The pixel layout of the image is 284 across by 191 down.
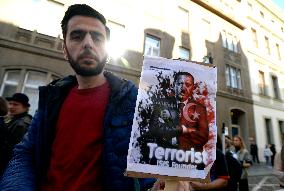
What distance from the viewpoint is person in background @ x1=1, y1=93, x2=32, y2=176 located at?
10.5ft

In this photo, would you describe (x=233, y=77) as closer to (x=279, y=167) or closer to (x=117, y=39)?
(x=117, y=39)

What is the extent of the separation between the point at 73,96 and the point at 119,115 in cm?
42

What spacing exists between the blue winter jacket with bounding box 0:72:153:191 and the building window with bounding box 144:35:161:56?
13559mm

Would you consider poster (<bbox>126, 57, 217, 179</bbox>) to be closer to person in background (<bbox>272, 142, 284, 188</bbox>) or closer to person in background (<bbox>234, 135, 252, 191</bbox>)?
person in background (<bbox>272, 142, 284, 188</bbox>)

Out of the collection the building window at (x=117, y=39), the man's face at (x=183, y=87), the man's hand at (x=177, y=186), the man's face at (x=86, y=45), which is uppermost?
the building window at (x=117, y=39)

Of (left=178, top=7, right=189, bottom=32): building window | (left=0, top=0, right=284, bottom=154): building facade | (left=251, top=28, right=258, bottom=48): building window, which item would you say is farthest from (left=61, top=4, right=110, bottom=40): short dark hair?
(left=251, top=28, right=258, bottom=48): building window

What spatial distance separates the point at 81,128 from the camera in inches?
63.2

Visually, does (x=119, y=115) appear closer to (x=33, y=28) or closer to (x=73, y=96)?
(x=73, y=96)

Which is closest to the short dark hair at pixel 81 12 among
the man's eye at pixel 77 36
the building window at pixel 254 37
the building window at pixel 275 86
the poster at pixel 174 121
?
the man's eye at pixel 77 36

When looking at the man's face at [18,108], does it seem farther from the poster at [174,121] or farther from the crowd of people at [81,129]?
the poster at [174,121]

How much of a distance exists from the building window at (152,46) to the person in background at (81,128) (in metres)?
13.4

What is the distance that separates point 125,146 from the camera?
4.88ft

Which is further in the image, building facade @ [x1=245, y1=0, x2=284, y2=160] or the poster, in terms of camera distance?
building facade @ [x1=245, y1=0, x2=284, y2=160]

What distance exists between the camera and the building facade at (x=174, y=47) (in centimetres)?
1129
